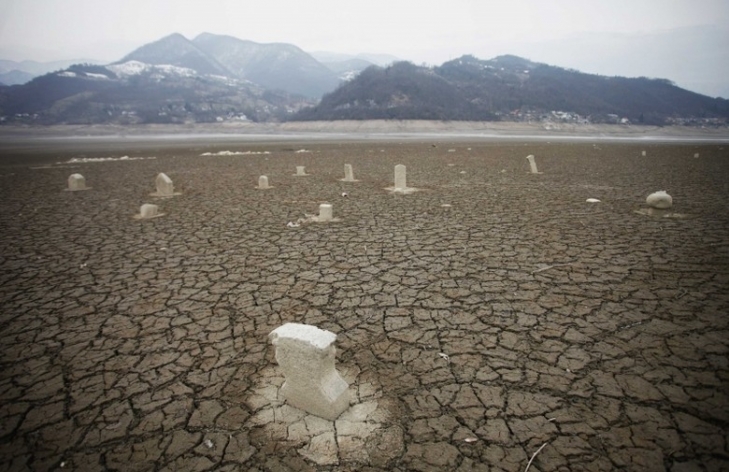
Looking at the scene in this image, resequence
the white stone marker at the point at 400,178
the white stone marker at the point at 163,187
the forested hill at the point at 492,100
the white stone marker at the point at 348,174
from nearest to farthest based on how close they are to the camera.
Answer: the white stone marker at the point at 163,187 → the white stone marker at the point at 400,178 → the white stone marker at the point at 348,174 → the forested hill at the point at 492,100

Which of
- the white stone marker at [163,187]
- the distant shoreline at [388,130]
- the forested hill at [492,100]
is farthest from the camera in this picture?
the forested hill at [492,100]

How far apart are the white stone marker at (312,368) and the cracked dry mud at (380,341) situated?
0.48 feet

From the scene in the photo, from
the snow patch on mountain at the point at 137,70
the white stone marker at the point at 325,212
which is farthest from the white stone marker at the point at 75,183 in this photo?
the snow patch on mountain at the point at 137,70

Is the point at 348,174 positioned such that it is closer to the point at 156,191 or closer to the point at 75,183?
the point at 156,191

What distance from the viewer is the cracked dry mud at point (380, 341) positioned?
223 centimetres

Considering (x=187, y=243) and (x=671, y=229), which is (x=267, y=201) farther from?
(x=671, y=229)

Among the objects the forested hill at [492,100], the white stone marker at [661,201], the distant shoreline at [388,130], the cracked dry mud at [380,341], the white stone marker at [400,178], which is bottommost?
the cracked dry mud at [380,341]

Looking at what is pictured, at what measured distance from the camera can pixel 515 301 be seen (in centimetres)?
400

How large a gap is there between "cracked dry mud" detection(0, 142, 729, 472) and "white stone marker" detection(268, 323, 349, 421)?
146mm

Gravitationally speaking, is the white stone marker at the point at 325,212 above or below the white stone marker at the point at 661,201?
below

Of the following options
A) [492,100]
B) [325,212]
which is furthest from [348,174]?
[492,100]

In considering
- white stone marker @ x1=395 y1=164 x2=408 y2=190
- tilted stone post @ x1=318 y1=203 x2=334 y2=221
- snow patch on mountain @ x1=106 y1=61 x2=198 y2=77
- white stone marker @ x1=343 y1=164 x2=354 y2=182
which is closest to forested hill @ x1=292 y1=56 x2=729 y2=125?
white stone marker @ x1=343 y1=164 x2=354 y2=182

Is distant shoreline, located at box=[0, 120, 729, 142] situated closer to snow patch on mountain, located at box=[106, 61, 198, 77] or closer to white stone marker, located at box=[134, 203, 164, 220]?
white stone marker, located at box=[134, 203, 164, 220]

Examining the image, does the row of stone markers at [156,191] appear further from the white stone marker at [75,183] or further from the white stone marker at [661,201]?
the white stone marker at [661,201]
